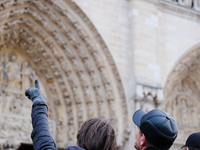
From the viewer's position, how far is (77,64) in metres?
6.27

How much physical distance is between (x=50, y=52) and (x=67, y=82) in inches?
27.4

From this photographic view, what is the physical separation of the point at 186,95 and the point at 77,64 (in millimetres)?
3230

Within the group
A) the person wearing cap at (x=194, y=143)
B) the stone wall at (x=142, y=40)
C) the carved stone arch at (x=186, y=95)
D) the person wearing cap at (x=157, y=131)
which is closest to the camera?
the person wearing cap at (x=157, y=131)

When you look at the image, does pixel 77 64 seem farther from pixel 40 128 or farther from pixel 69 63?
pixel 40 128

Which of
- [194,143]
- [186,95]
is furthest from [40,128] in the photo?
[186,95]

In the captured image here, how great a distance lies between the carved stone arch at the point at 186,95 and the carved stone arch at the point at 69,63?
69.6 inches

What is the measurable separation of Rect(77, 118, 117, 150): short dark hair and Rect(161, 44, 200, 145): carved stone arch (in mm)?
6168

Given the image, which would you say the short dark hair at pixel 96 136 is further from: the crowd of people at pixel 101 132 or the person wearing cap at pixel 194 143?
the person wearing cap at pixel 194 143

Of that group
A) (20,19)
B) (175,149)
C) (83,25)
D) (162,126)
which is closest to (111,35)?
(83,25)

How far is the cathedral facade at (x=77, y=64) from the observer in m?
6.03

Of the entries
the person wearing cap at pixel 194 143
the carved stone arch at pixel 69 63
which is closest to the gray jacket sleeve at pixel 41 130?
the person wearing cap at pixel 194 143

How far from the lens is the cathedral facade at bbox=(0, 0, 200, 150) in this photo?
603 centimetres

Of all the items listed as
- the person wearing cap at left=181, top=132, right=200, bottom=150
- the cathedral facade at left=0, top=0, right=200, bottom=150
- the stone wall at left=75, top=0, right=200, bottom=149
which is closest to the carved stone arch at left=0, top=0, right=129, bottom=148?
the cathedral facade at left=0, top=0, right=200, bottom=150

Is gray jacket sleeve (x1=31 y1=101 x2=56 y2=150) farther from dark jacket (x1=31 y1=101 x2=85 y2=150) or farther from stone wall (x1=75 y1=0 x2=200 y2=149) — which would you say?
stone wall (x1=75 y1=0 x2=200 y2=149)
